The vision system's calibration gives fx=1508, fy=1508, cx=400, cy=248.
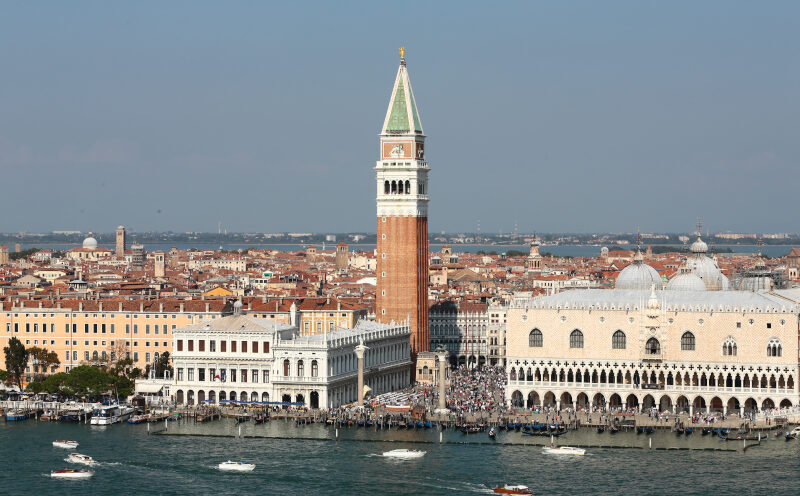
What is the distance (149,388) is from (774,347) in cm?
2353

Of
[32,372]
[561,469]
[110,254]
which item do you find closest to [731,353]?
[561,469]

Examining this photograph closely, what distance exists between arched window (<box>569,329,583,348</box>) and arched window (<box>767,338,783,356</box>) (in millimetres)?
6822

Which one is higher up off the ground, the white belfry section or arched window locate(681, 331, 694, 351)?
the white belfry section

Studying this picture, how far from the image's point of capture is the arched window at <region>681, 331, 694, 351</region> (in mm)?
54750

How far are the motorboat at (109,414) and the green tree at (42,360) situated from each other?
764 centimetres

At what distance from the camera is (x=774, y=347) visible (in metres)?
53.8

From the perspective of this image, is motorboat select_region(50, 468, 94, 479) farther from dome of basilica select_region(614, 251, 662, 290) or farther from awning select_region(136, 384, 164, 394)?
dome of basilica select_region(614, 251, 662, 290)

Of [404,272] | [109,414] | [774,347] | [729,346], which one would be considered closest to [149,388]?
[109,414]

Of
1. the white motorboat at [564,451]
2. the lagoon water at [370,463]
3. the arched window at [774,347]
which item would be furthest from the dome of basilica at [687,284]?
the white motorboat at [564,451]

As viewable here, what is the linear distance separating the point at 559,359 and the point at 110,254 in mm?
122407

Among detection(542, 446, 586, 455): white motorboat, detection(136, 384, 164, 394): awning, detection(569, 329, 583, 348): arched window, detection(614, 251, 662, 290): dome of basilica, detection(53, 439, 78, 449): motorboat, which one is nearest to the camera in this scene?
detection(542, 446, 586, 455): white motorboat

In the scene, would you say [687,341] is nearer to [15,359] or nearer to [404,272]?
[404,272]

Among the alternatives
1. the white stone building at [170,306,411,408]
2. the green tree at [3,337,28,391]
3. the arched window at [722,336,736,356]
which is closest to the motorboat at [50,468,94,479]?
the white stone building at [170,306,411,408]

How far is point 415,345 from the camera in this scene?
6469 centimetres
